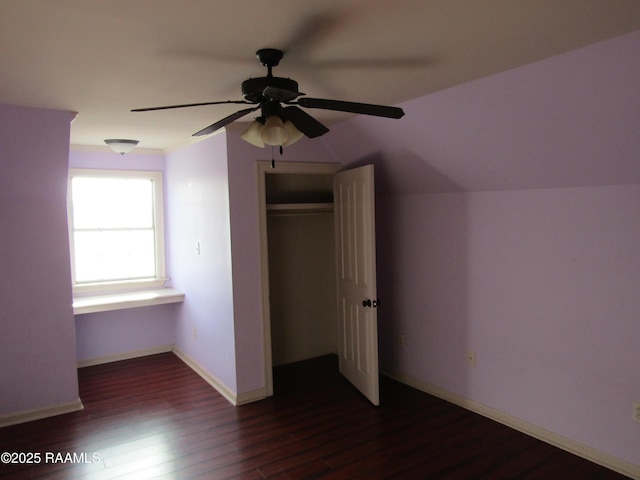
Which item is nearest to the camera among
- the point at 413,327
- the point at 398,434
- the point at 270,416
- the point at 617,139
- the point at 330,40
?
the point at 330,40

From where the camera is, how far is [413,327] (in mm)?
3984

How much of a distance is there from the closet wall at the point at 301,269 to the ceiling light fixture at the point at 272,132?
7.24 ft

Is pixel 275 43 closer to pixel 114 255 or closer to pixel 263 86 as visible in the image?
pixel 263 86

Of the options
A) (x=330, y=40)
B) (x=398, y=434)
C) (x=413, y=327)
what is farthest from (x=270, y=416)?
(x=330, y=40)

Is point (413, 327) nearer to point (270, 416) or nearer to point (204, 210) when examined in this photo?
point (270, 416)

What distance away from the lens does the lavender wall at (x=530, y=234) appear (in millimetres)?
2373

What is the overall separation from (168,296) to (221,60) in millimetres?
3135

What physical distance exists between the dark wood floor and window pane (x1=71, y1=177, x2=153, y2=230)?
67.6 inches

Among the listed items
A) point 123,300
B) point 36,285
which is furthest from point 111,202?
point 36,285

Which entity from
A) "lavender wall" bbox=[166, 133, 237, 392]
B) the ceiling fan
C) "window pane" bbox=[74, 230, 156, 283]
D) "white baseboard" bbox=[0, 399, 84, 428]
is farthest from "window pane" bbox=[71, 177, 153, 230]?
the ceiling fan

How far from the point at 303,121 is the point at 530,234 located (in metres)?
1.83

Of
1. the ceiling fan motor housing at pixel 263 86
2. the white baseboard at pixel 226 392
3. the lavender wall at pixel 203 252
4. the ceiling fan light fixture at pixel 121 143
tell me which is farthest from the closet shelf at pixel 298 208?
the ceiling fan motor housing at pixel 263 86

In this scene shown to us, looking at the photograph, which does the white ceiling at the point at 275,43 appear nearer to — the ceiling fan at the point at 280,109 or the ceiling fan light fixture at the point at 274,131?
the ceiling fan at the point at 280,109

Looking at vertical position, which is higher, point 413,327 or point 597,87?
point 597,87
